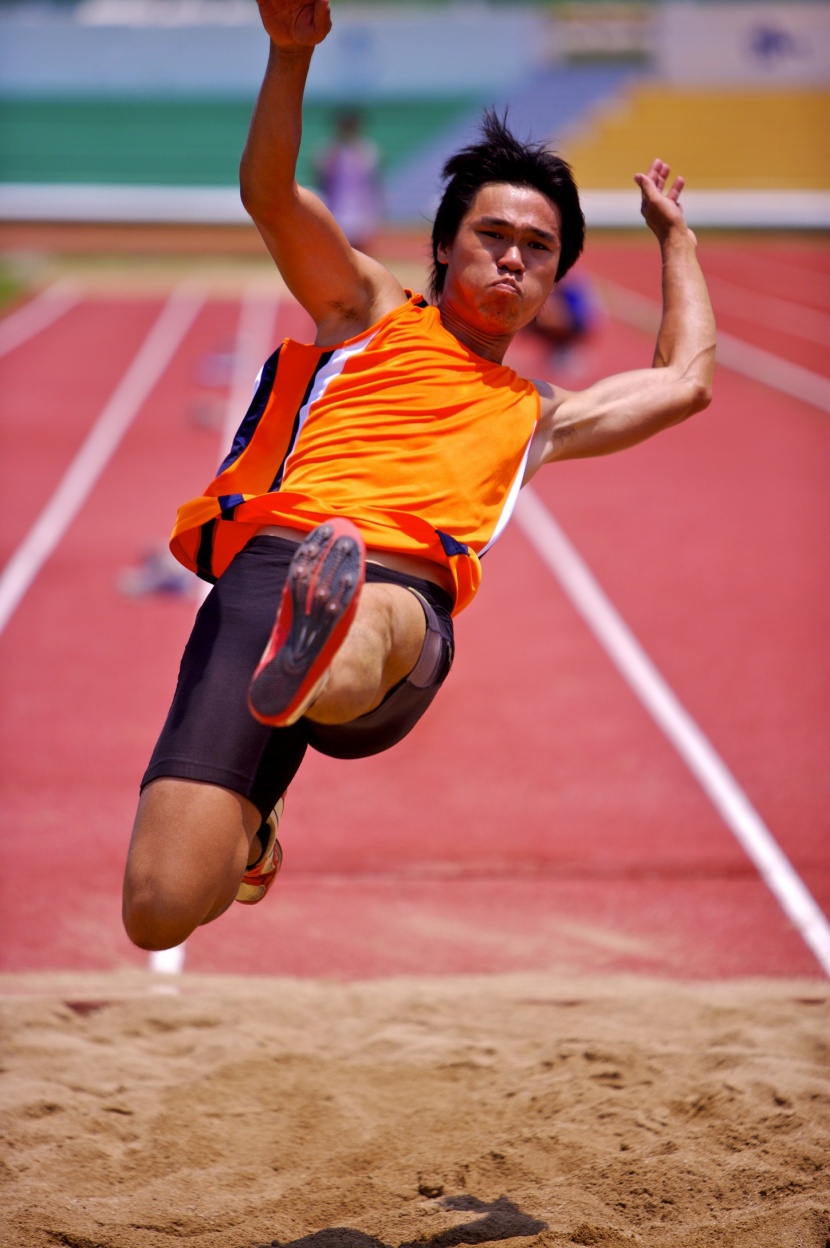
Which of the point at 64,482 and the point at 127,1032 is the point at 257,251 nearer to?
the point at 64,482

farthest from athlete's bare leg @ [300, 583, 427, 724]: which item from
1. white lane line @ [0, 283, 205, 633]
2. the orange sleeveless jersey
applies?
white lane line @ [0, 283, 205, 633]

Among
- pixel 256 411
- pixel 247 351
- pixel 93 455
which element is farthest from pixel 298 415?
pixel 247 351

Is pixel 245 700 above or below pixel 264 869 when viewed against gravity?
above

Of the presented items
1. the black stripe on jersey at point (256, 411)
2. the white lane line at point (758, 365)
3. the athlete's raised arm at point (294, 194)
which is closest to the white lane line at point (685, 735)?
the black stripe on jersey at point (256, 411)

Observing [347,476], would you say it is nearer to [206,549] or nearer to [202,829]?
[206,549]

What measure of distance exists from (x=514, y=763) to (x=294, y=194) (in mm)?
3266

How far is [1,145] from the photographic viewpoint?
25.6 meters

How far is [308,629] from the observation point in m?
2.15

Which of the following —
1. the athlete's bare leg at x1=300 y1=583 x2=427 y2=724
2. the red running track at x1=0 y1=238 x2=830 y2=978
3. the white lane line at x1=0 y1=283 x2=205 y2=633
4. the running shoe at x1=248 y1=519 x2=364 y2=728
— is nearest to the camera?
the running shoe at x1=248 y1=519 x2=364 y2=728

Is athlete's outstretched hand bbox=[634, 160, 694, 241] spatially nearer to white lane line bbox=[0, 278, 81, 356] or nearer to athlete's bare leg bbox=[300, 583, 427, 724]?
athlete's bare leg bbox=[300, 583, 427, 724]

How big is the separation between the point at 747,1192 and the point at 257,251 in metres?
20.4

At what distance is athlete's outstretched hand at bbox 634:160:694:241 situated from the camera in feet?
10.1

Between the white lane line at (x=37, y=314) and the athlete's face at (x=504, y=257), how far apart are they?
500 inches

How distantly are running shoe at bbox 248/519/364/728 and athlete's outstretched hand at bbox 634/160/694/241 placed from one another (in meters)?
1.41
